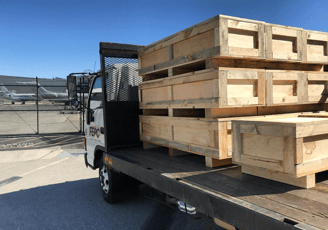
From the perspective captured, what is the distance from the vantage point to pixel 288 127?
224 centimetres

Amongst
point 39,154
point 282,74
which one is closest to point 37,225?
point 282,74

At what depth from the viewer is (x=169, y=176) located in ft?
10.0

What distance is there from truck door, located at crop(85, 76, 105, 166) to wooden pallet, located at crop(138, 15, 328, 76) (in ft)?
6.40

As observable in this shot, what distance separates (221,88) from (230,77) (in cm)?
16

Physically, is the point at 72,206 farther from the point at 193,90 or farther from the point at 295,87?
the point at 295,87

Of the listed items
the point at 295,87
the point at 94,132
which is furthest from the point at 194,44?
the point at 94,132

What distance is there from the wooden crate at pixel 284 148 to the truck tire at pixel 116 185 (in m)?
2.74

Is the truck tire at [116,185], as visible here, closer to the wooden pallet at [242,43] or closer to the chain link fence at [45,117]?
the chain link fence at [45,117]

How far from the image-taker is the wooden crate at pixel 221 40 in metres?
2.94

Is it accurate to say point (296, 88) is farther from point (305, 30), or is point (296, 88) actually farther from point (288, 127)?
point (288, 127)

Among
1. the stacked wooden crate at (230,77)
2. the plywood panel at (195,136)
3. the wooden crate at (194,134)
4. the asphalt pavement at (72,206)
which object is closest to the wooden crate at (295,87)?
the stacked wooden crate at (230,77)

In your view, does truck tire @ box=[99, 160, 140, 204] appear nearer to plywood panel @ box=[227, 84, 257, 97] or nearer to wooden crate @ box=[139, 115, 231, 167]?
wooden crate @ box=[139, 115, 231, 167]

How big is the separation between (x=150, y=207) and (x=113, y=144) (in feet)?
4.40

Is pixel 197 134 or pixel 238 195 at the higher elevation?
pixel 197 134
